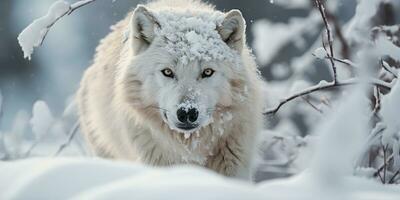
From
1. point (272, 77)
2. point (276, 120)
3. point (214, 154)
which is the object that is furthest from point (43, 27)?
point (272, 77)

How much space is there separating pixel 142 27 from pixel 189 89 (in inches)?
29.4

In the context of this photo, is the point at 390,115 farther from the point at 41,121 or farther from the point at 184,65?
the point at 41,121

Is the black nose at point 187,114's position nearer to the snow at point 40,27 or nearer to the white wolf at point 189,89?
the white wolf at point 189,89

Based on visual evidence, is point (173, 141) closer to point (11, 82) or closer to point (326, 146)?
point (326, 146)

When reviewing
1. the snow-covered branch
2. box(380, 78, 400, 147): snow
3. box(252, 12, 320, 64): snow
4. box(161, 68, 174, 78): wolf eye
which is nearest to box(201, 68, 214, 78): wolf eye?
box(161, 68, 174, 78): wolf eye

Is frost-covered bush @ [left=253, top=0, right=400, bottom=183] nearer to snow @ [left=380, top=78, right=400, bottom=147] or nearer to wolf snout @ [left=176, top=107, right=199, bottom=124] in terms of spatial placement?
snow @ [left=380, top=78, right=400, bottom=147]

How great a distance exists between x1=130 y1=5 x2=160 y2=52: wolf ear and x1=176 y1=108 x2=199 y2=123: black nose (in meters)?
0.79

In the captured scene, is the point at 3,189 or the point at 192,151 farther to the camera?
the point at 192,151

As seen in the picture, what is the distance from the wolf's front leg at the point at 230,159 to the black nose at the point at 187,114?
51cm

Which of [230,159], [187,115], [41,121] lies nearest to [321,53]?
[187,115]

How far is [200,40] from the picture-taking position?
488 cm

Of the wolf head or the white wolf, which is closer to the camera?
the wolf head

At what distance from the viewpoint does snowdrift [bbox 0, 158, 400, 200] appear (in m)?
1.85

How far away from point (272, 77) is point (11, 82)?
793 cm
